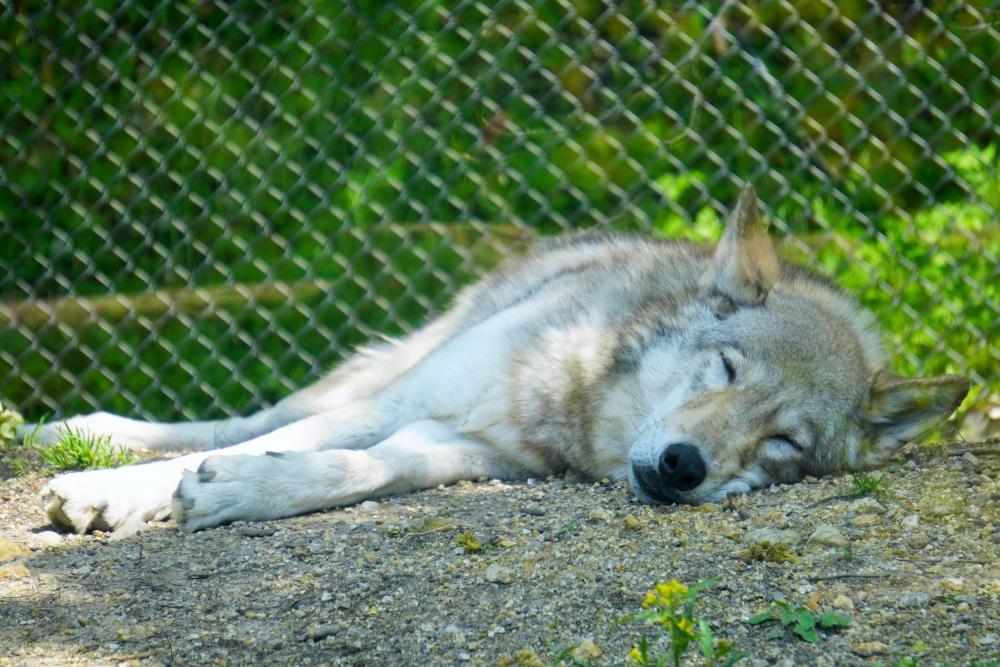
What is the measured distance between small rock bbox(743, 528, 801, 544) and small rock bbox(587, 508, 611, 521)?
415 mm

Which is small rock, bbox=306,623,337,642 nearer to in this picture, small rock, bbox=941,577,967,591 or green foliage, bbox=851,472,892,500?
small rock, bbox=941,577,967,591

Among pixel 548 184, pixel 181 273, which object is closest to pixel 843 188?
pixel 548 184

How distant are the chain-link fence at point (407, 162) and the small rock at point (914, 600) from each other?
2.62 meters

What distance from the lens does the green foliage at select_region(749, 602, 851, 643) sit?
2.23 metres

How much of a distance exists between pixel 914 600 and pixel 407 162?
3.42m

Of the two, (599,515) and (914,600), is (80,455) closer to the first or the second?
(599,515)

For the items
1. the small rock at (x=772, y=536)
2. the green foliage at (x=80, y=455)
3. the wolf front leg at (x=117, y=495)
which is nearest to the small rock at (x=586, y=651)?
the small rock at (x=772, y=536)

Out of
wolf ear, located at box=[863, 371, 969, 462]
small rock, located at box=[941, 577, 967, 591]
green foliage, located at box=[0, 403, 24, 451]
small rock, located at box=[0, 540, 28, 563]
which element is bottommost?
green foliage, located at box=[0, 403, 24, 451]

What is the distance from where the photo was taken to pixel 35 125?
519cm

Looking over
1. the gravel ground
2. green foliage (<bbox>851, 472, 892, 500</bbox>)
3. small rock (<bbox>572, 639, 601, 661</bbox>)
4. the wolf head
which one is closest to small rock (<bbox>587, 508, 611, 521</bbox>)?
the gravel ground

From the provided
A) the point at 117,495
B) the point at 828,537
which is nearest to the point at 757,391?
the point at 828,537

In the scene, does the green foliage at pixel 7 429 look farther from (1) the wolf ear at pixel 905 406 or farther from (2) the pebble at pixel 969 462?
(2) the pebble at pixel 969 462

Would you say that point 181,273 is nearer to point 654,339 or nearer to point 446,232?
point 446,232

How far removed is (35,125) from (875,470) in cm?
404
